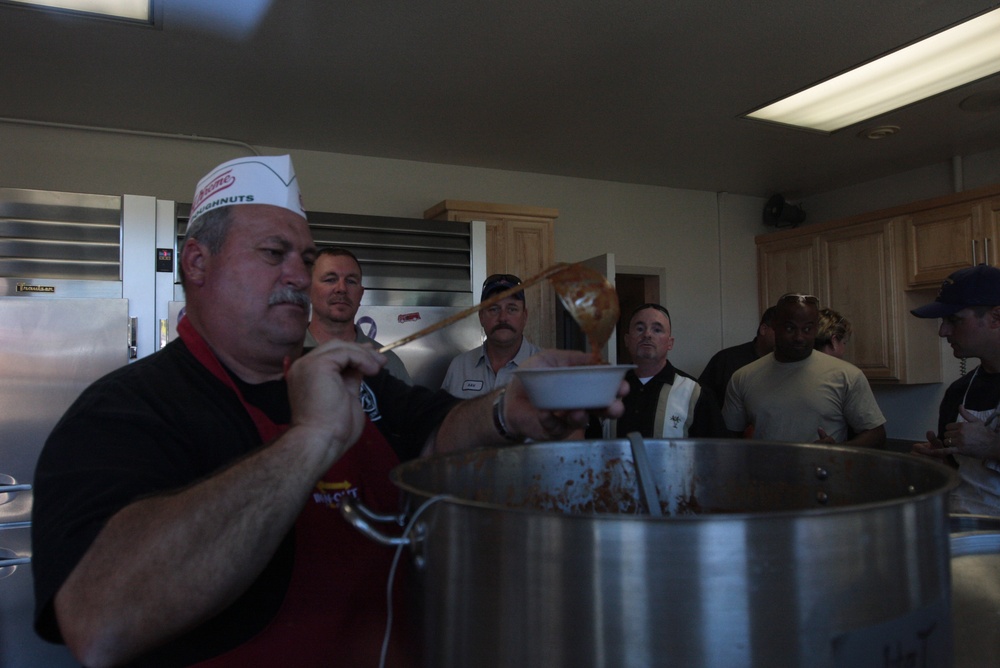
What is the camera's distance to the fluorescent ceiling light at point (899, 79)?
257 centimetres

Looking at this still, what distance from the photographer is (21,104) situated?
304 centimetres

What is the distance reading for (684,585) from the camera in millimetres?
483

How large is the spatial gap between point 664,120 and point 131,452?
316 cm

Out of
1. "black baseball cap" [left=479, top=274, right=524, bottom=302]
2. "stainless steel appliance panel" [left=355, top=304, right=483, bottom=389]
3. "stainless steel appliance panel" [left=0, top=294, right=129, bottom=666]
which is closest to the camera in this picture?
"stainless steel appliance panel" [left=0, top=294, right=129, bottom=666]

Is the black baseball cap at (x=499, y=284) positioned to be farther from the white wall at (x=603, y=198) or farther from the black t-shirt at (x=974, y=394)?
the black t-shirt at (x=974, y=394)

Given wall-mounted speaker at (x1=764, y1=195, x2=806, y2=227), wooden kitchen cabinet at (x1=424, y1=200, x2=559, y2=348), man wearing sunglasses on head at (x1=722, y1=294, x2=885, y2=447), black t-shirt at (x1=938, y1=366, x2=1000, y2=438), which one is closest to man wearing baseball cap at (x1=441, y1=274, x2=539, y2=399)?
wooden kitchen cabinet at (x1=424, y1=200, x2=559, y2=348)

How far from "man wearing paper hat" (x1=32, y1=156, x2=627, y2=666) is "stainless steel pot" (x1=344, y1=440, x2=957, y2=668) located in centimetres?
15

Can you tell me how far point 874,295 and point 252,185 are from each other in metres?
4.13

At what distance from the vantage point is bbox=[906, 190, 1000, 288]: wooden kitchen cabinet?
3.58 m

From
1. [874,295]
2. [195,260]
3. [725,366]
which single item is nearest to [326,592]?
[195,260]

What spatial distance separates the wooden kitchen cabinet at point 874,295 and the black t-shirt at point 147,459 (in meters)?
4.07

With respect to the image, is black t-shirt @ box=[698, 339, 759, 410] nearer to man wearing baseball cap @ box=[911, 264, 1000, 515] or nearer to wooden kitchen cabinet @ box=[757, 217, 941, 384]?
wooden kitchen cabinet @ box=[757, 217, 941, 384]

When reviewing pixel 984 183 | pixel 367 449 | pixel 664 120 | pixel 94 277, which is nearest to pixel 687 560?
pixel 367 449

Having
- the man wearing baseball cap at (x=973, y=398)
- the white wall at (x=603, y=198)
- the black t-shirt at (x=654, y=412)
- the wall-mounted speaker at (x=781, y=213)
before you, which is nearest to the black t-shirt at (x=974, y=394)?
the man wearing baseball cap at (x=973, y=398)
